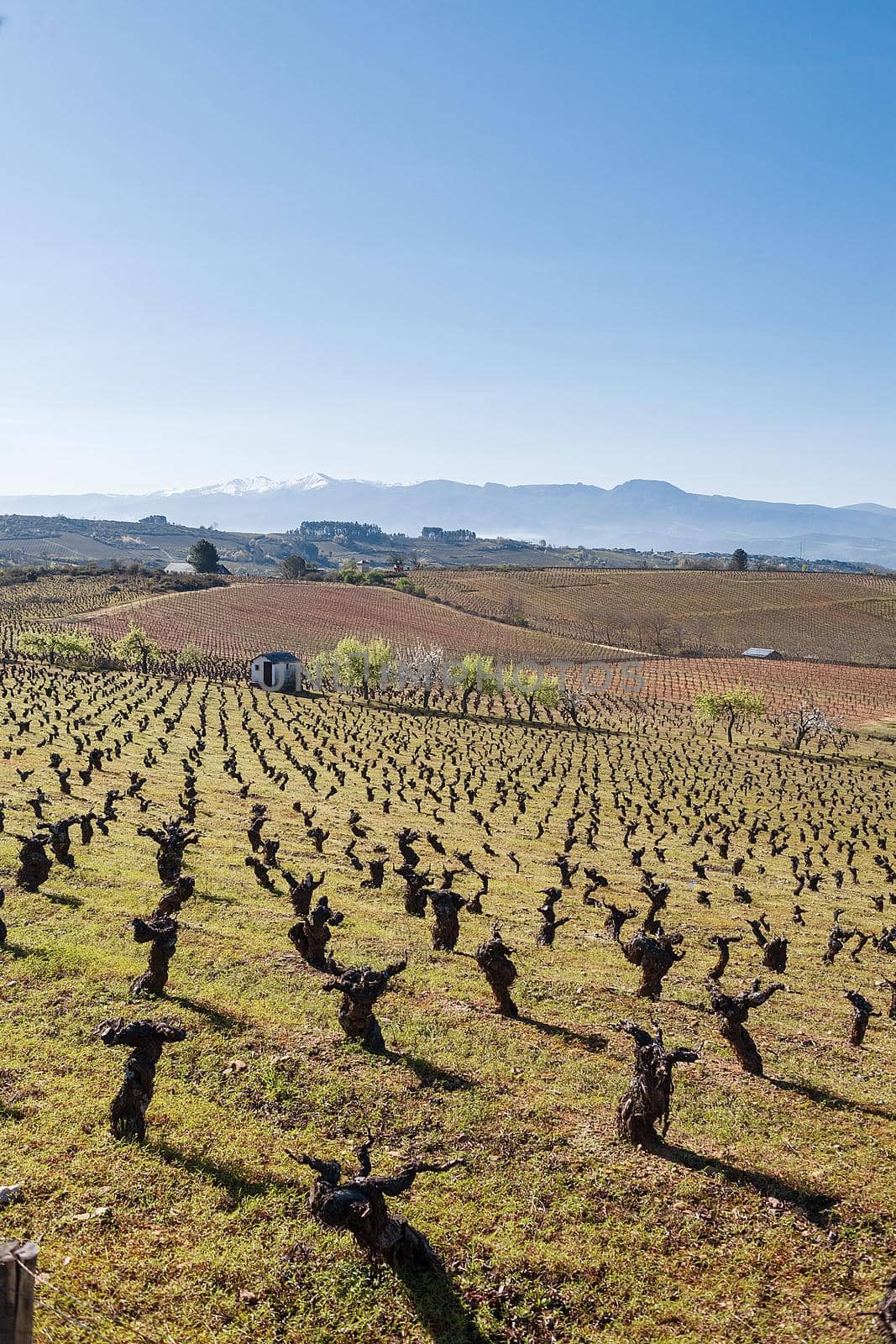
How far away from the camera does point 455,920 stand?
17.9 m

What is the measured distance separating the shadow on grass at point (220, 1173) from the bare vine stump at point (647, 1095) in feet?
15.1

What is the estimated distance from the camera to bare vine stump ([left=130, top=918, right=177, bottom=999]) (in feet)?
44.8

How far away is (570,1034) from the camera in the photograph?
47.2ft

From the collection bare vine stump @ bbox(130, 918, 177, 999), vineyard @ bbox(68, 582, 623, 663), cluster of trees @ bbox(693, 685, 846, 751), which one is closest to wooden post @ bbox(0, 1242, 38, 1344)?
bare vine stump @ bbox(130, 918, 177, 999)

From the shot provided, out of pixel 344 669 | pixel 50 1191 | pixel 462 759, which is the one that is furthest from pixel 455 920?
pixel 344 669

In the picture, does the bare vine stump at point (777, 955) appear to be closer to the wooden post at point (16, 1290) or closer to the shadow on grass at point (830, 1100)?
the shadow on grass at point (830, 1100)

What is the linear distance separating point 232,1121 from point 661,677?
369 ft

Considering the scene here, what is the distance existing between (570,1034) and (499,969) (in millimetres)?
1815

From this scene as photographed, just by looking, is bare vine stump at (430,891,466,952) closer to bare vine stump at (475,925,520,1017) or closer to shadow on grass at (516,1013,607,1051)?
bare vine stump at (475,925,520,1017)

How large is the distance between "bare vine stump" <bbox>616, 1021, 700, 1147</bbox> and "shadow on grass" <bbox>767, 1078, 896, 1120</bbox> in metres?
3.32

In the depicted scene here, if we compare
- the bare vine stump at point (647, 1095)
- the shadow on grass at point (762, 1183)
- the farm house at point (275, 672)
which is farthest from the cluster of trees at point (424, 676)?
the shadow on grass at point (762, 1183)

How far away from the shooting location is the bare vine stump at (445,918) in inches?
698

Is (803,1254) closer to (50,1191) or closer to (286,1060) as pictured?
(286,1060)

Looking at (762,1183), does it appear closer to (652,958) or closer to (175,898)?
(652,958)
